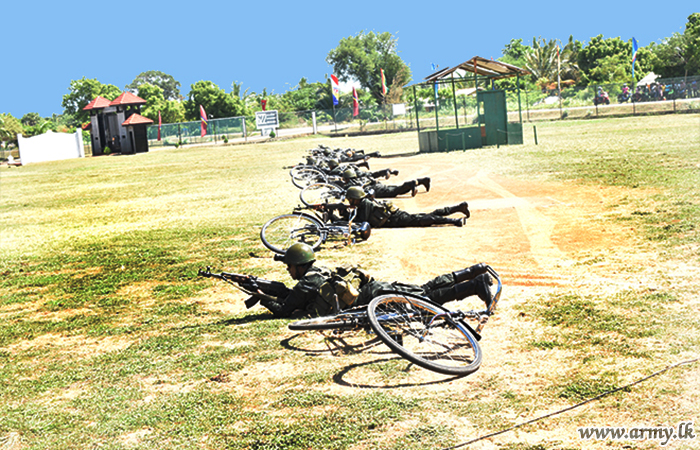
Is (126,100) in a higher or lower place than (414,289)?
higher

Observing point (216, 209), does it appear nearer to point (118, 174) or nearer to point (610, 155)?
point (610, 155)

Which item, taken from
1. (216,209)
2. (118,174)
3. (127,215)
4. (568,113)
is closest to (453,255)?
(216,209)

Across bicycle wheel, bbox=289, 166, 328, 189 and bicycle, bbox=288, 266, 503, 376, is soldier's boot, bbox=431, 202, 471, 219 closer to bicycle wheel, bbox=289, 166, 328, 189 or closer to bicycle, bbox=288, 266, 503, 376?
bicycle, bbox=288, 266, 503, 376

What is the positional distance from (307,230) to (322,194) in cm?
308

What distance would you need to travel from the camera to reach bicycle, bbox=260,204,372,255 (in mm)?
10992

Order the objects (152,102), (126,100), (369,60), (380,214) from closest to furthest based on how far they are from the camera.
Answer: (380,214) → (126,100) → (152,102) → (369,60)

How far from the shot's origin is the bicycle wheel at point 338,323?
233 inches

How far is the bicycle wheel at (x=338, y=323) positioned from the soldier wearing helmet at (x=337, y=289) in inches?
15.1

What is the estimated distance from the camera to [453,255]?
981 centimetres

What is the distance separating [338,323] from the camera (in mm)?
5914

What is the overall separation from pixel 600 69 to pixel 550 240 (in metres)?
72.7

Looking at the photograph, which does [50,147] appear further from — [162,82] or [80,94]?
[162,82]

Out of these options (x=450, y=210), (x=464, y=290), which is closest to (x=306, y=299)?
(x=464, y=290)
